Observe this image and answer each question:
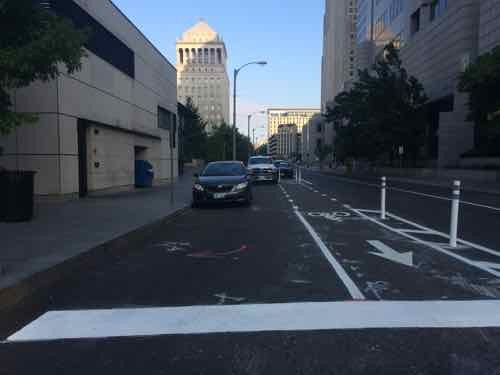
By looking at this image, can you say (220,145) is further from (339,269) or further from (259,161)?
(339,269)

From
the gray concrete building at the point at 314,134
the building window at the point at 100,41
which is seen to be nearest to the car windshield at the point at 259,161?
the building window at the point at 100,41

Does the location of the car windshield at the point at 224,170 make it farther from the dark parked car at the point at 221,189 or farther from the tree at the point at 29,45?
the tree at the point at 29,45

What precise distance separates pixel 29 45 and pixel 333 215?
8.34m

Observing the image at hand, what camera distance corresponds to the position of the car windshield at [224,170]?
1460 centimetres

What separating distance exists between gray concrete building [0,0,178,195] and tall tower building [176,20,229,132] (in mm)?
131137

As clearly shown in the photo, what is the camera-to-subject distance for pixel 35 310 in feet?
14.3

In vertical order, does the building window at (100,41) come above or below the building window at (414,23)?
below

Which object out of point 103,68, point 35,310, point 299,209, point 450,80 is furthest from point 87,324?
point 450,80

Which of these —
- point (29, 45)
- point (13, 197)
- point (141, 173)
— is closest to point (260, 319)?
point (29, 45)

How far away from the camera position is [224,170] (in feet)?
48.9

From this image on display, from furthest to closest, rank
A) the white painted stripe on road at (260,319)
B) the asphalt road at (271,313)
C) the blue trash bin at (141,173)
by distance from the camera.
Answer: the blue trash bin at (141,173)
the white painted stripe on road at (260,319)
the asphalt road at (271,313)

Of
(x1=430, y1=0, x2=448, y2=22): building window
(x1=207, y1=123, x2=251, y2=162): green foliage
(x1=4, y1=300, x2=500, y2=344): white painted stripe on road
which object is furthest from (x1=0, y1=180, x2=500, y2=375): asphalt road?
(x1=207, y1=123, x2=251, y2=162): green foliage

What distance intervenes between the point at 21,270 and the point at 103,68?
43.0ft

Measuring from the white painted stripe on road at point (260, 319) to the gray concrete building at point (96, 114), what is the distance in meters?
7.01
